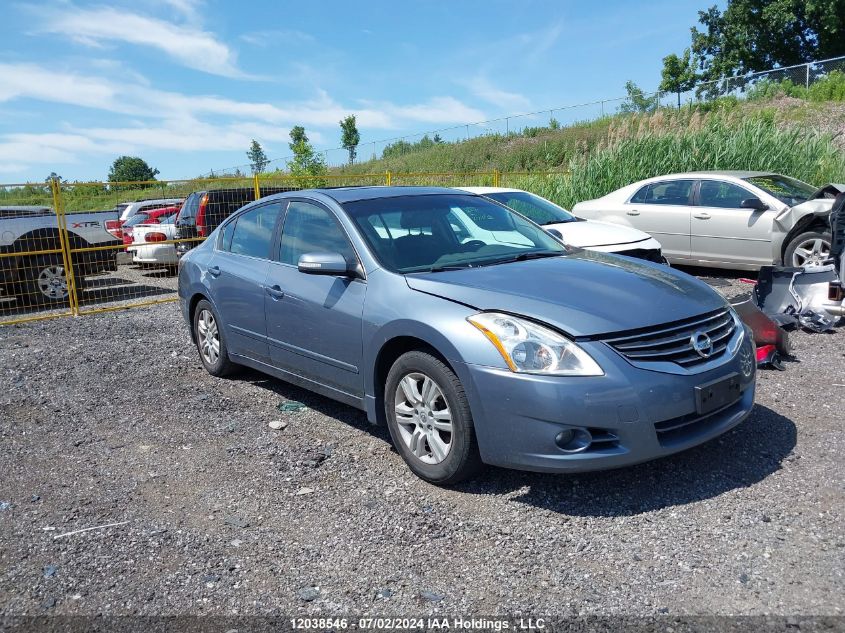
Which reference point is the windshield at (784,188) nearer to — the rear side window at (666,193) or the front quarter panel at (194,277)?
the rear side window at (666,193)

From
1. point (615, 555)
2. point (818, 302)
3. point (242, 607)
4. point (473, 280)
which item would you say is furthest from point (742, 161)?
point (242, 607)

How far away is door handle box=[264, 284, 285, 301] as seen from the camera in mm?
5031

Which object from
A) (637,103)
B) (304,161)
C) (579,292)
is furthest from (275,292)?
(637,103)

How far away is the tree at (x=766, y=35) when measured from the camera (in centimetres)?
4081

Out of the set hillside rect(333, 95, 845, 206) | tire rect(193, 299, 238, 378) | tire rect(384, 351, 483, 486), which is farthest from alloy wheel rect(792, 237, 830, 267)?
tire rect(193, 299, 238, 378)

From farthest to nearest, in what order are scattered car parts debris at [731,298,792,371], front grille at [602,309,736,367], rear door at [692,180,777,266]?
rear door at [692,180,777,266], scattered car parts debris at [731,298,792,371], front grille at [602,309,736,367]

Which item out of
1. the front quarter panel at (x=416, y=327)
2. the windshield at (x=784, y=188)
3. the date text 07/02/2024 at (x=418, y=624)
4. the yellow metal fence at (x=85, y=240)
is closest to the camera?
the date text 07/02/2024 at (x=418, y=624)

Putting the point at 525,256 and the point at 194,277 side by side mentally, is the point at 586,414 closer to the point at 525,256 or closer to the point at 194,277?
the point at 525,256

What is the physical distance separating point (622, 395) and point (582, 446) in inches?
12.5

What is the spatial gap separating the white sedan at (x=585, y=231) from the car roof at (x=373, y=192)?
2.61 m

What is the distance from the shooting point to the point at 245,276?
18.1 feet

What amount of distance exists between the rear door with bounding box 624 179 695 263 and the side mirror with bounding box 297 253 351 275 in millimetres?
7348

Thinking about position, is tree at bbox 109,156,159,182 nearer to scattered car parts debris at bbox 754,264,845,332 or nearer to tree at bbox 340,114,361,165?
tree at bbox 340,114,361,165

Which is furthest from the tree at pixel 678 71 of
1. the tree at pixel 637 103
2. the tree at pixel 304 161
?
the tree at pixel 304 161
